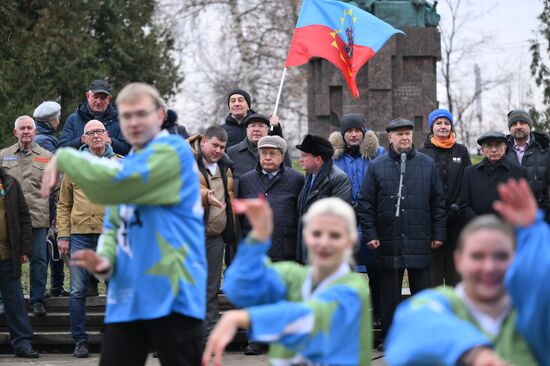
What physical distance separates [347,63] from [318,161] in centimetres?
288

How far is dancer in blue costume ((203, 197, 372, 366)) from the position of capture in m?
4.67

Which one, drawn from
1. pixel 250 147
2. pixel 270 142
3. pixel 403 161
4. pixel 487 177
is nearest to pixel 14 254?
pixel 250 147

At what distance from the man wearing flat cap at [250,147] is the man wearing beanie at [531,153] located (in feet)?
7.24

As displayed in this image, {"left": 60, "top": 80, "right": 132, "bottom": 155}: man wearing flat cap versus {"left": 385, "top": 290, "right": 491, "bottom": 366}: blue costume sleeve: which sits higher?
{"left": 60, "top": 80, "right": 132, "bottom": 155}: man wearing flat cap

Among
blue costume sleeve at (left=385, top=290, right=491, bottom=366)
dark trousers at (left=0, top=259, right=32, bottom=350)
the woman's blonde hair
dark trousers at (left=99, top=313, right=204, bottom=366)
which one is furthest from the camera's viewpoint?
dark trousers at (left=0, top=259, right=32, bottom=350)

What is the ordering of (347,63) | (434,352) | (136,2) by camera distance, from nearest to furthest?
(434,352) → (347,63) → (136,2)

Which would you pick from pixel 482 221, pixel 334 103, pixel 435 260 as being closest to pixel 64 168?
pixel 482 221

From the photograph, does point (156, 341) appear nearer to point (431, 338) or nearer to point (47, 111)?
point (431, 338)

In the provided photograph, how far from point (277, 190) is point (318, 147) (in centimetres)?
59

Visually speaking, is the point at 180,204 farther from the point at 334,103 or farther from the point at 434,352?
the point at 334,103

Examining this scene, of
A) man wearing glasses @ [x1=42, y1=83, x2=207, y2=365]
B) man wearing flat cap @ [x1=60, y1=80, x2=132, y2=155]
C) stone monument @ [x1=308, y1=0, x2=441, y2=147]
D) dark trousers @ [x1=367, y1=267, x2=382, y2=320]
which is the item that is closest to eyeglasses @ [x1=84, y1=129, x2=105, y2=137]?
man wearing flat cap @ [x1=60, y1=80, x2=132, y2=155]

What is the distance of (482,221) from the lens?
4.35 meters

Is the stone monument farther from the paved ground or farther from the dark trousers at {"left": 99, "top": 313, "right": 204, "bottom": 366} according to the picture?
the dark trousers at {"left": 99, "top": 313, "right": 204, "bottom": 366}

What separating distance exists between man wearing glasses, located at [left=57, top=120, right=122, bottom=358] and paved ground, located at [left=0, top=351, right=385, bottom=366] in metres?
0.16
